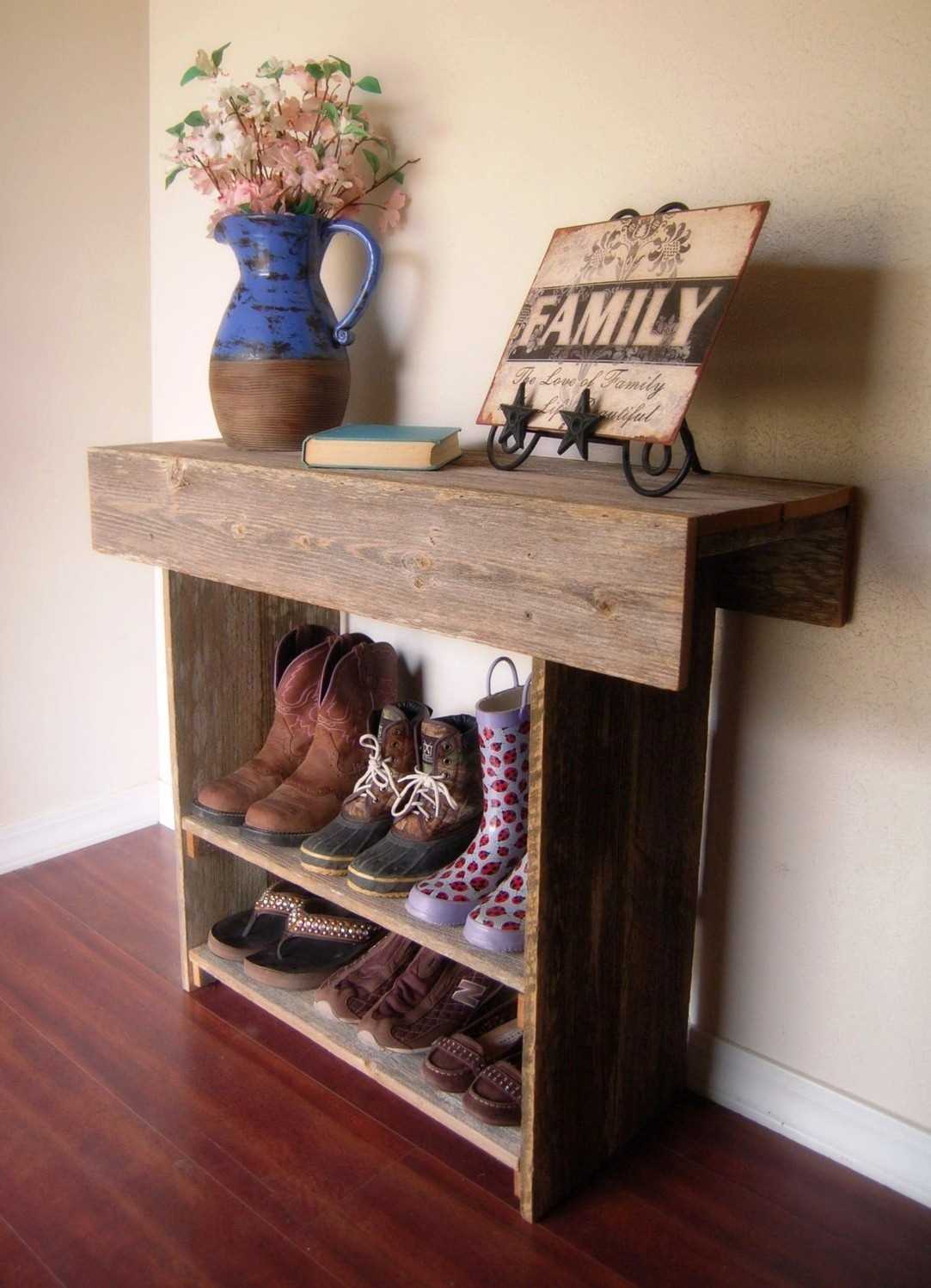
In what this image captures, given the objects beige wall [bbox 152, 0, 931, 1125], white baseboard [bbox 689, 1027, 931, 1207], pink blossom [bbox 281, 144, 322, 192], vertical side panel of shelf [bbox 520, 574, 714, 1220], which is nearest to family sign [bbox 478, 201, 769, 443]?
beige wall [bbox 152, 0, 931, 1125]

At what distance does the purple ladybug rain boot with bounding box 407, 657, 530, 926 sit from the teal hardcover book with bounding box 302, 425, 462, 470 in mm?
292

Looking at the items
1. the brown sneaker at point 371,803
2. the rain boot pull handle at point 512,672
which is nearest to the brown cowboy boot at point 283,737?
the brown sneaker at point 371,803

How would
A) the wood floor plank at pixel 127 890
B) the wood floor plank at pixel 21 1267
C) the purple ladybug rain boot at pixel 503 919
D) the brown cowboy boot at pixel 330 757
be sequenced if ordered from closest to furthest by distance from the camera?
the wood floor plank at pixel 21 1267, the purple ladybug rain boot at pixel 503 919, the brown cowboy boot at pixel 330 757, the wood floor plank at pixel 127 890

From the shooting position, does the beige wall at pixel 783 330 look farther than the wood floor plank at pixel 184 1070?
No

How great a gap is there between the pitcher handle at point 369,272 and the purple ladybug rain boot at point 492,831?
1.81ft

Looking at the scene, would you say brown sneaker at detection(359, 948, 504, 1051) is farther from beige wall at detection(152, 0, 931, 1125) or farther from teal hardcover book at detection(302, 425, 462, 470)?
teal hardcover book at detection(302, 425, 462, 470)

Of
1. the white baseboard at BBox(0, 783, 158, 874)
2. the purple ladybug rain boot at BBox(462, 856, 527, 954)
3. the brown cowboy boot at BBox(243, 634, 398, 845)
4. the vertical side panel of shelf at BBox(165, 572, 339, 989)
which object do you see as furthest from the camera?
the white baseboard at BBox(0, 783, 158, 874)

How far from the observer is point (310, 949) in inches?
67.9

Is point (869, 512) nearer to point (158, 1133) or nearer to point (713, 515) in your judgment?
point (713, 515)

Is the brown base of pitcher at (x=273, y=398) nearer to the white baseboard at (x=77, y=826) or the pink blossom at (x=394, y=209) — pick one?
the pink blossom at (x=394, y=209)

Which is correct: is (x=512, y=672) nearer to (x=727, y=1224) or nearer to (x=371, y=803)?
(x=371, y=803)

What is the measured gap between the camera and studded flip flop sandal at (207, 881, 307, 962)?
5.79ft

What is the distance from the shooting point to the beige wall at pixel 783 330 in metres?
1.27

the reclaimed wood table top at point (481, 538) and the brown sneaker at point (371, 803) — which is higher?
the reclaimed wood table top at point (481, 538)
